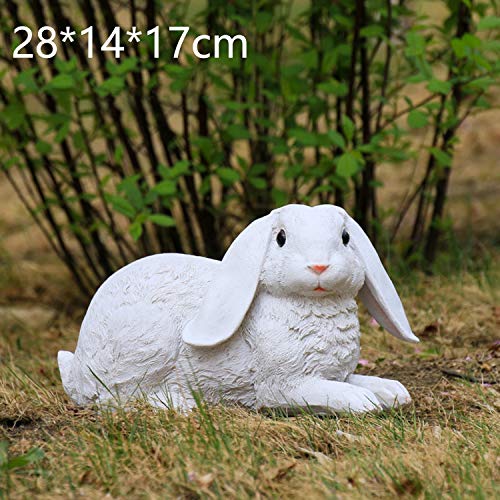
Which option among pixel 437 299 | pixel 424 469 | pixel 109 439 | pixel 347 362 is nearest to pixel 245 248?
pixel 347 362

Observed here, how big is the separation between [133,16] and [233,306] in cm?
252

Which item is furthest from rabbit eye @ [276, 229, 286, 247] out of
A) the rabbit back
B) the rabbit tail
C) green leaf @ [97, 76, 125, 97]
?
green leaf @ [97, 76, 125, 97]

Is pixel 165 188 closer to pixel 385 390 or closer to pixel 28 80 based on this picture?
pixel 28 80

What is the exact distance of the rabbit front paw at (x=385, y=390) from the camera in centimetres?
331

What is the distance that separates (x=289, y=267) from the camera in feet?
10.4

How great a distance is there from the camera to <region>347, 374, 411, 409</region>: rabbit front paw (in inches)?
130

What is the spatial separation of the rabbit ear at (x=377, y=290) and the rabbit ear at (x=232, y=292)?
12.9 inches

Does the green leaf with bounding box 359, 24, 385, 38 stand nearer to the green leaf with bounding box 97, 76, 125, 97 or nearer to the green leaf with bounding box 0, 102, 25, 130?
the green leaf with bounding box 97, 76, 125, 97

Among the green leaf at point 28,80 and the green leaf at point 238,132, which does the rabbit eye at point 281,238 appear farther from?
the green leaf at point 238,132

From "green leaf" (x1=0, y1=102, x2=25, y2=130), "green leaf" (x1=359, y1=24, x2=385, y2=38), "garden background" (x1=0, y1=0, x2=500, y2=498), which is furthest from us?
"green leaf" (x1=0, y1=102, x2=25, y2=130)

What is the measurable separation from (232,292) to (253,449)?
0.63 meters

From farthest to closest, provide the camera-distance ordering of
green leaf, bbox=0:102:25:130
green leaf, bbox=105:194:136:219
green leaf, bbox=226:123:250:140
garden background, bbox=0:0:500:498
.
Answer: green leaf, bbox=226:123:250:140, green leaf, bbox=0:102:25:130, green leaf, bbox=105:194:136:219, garden background, bbox=0:0:500:498

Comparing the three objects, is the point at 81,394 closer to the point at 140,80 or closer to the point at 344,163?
the point at 344,163

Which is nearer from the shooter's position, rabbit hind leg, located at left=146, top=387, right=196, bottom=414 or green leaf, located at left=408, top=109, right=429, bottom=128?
rabbit hind leg, located at left=146, top=387, right=196, bottom=414
